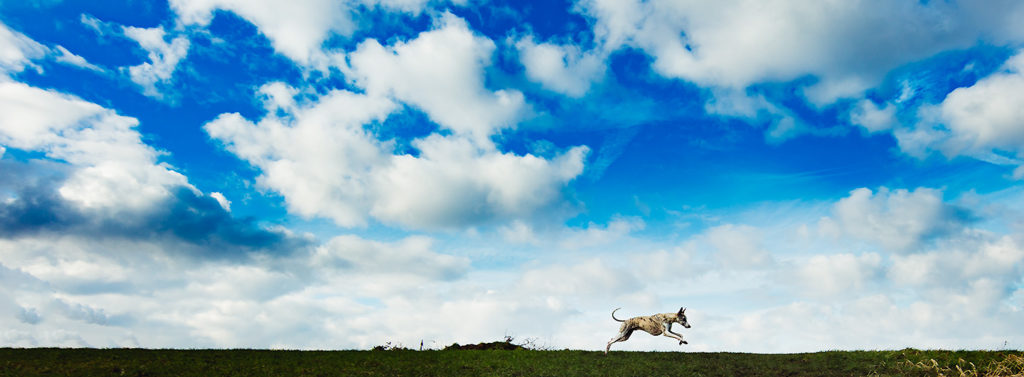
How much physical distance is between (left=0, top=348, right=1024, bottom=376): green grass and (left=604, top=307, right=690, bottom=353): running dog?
1.07 m

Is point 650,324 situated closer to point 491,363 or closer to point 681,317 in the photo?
point 681,317

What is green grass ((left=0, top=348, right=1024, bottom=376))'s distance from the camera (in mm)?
25844

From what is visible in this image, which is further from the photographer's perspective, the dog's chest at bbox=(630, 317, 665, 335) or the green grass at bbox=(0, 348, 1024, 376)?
the dog's chest at bbox=(630, 317, 665, 335)

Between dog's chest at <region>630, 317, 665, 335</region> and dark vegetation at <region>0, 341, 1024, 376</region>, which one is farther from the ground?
dog's chest at <region>630, 317, 665, 335</region>

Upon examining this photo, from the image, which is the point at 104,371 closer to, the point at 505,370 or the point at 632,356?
the point at 505,370

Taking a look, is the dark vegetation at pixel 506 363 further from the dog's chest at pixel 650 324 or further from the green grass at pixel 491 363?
the dog's chest at pixel 650 324

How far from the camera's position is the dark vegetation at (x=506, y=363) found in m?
25.8

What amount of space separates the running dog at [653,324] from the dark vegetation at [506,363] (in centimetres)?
107

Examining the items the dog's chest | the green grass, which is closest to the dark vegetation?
the green grass

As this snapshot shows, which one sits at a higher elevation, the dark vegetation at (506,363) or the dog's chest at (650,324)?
the dog's chest at (650,324)

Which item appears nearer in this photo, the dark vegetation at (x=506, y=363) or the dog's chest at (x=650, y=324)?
the dark vegetation at (x=506, y=363)

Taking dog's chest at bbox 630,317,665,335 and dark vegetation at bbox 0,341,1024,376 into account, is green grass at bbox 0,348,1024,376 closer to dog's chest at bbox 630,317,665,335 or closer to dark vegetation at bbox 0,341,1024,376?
dark vegetation at bbox 0,341,1024,376

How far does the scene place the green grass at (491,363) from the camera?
25844 millimetres

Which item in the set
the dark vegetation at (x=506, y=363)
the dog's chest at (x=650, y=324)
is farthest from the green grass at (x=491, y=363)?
the dog's chest at (x=650, y=324)
